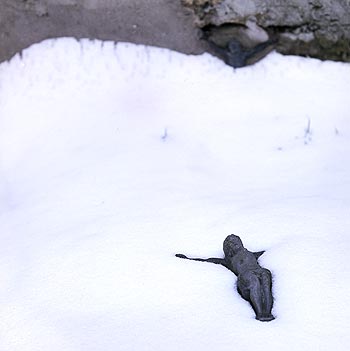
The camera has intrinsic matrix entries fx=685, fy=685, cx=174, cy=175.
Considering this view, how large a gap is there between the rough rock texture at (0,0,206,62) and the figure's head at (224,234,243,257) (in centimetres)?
245

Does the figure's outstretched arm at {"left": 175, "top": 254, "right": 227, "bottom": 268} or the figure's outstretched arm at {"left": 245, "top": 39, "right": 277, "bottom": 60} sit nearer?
the figure's outstretched arm at {"left": 175, "top": 254, "right": 227, "bottom": 268}

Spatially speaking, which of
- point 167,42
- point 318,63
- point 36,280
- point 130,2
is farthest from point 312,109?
point 36,280

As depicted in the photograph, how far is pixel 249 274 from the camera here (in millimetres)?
3193

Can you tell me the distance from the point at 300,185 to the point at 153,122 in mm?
1333

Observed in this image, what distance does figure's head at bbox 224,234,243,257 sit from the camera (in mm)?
3455

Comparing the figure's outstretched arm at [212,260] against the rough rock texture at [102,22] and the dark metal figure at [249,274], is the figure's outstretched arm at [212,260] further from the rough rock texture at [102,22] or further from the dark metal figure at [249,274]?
the rough rock texture at [102,22]

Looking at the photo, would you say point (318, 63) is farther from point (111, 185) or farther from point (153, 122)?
point (111, 185)

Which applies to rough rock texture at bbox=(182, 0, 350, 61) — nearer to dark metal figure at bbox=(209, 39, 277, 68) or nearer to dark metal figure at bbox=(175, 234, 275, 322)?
dark metal figure at bbox=(209, 39, 277, 68)

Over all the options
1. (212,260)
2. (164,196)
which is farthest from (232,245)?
(164,196)

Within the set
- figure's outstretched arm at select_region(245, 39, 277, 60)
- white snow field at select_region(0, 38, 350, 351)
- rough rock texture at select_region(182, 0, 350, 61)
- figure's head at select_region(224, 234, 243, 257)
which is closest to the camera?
white snow field at select_region(0, 38, 350, 351)

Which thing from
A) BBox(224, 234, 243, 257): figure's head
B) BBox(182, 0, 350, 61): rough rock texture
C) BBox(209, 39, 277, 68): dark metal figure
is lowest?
BBox(224, 234, 243, 257): figure's head

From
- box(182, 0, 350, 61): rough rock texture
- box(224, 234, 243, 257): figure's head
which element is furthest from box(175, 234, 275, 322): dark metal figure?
box(182, 0, 350, 61): rough rock texture

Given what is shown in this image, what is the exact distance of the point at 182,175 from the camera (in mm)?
4656

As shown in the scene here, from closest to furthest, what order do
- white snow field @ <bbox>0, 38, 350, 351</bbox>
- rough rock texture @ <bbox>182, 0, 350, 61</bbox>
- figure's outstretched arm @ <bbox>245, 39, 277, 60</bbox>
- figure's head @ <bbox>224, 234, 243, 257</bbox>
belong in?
1. white snow field @ <bbox>0, 38, 350, 351</bbox>
2. figure's head @ <bbox>224, 234, 243, 257</bbox>
3. rough rock texture @ <bbox>182, 0, 350, 61</bbox>
4. figure's outstretched arm @ <bbox>245, 39, 277, 60</bbox>
